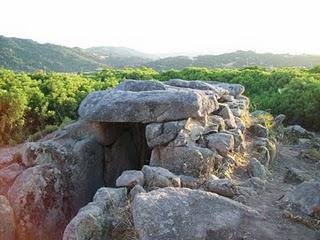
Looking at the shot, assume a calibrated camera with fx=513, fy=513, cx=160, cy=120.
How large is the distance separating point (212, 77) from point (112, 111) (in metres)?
16.1

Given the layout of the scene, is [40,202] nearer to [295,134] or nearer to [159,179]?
[159,179]

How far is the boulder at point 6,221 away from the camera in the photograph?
936cm

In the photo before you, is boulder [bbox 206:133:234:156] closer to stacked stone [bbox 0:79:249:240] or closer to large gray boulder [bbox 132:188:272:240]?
stacked stone [bbox 0:79:249:240]

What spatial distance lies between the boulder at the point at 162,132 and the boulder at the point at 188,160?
192 millimetres

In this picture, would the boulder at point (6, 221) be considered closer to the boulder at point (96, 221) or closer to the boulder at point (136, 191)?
the boulder at point (96, 221)

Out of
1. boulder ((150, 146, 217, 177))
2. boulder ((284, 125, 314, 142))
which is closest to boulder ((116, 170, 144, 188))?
boulder ((150, 146, 217, 177))

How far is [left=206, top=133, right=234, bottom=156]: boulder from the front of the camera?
428 inches

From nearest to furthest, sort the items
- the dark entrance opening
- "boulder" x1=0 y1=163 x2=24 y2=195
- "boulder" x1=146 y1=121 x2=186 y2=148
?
"boulder" x1=0 y1=163 x2=24 y2=195, "boulder" x1=146 y1=121 x2=186 y2=148, the dark entrance opening

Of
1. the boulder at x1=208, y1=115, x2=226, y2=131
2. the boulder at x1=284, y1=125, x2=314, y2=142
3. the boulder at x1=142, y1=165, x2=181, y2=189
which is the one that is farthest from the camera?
the boulder at x1=284, y1=125, x2=314, y2=142

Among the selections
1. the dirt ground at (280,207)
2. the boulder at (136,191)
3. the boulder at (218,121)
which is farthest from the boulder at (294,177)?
the boulder at (136,191)

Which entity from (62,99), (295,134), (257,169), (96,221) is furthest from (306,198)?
(62,99)

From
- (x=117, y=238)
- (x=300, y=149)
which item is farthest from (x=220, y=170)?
(x=300, y=149)

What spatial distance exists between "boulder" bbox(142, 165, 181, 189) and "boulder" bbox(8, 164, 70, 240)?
7.86 feet

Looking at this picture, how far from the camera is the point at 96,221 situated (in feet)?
26.1
